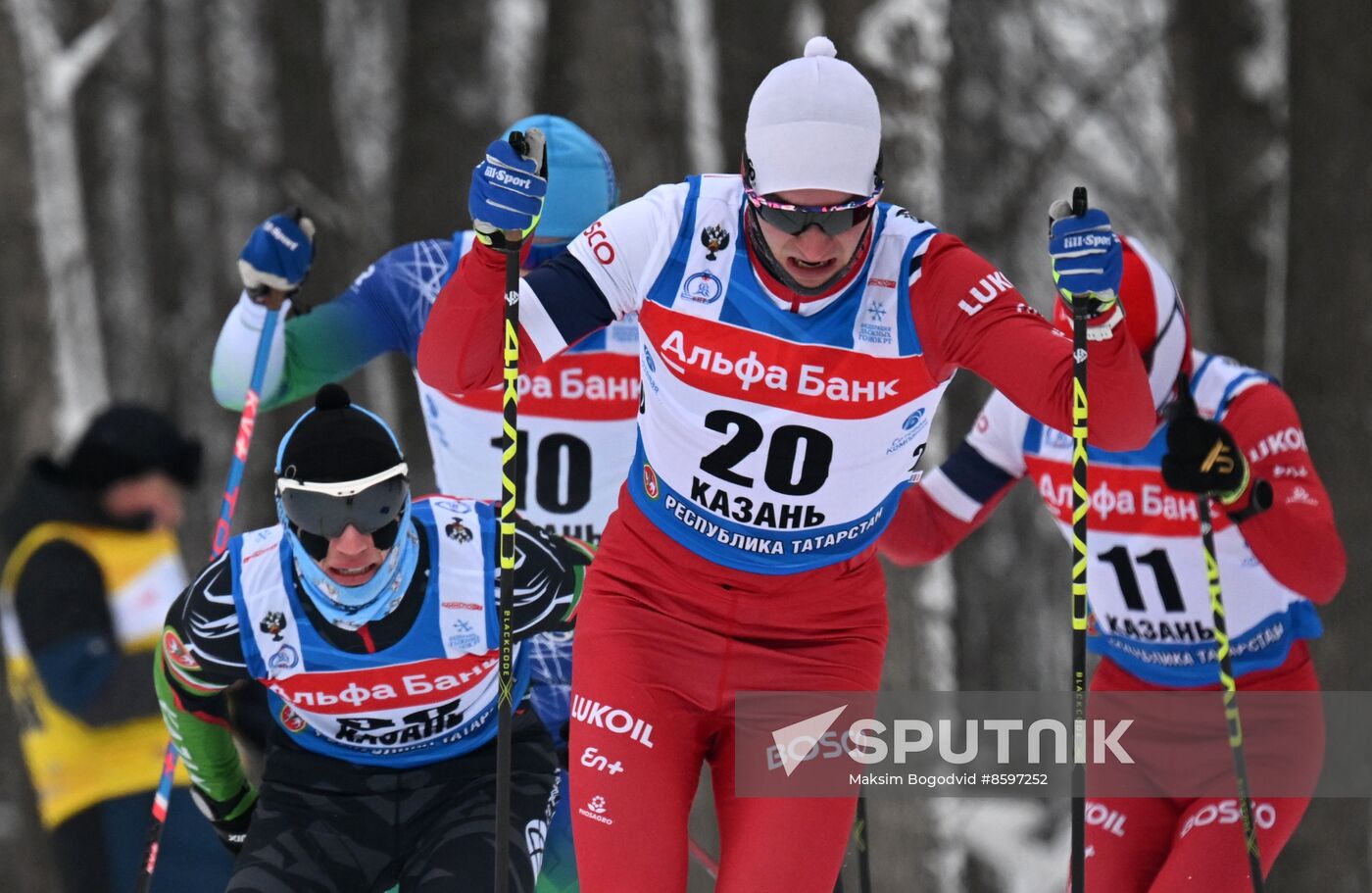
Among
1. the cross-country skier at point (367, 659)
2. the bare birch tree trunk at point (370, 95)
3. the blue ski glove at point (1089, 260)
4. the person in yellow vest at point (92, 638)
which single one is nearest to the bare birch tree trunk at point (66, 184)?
the bare birch tree trunk at point (370, 95)

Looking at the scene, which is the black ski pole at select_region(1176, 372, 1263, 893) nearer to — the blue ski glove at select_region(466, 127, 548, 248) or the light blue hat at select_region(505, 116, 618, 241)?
the light blue hat at select_region(505, 116, 618, 241)

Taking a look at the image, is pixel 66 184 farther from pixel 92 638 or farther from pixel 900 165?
pixel 92 638

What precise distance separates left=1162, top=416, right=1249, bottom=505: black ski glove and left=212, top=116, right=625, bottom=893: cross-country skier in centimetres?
152

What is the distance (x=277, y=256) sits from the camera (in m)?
5.62

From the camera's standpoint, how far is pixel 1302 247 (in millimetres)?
8672

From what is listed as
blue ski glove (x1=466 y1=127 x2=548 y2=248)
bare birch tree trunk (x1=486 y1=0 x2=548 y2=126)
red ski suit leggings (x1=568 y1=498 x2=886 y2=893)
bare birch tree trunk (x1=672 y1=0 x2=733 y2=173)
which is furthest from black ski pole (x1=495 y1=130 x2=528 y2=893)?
bare birch tree trunk (x1=486 y1=0 x2=548 y2=126)

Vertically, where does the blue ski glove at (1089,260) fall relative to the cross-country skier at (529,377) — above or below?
above

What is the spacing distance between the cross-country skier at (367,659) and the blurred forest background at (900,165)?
425 cm

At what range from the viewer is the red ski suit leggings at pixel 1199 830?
5.12m

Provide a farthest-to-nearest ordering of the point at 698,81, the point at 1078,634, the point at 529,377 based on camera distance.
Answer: the point at 698,81 < the point at 529,377 < the point at 1078,634

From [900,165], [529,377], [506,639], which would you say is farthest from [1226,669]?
[900,165]

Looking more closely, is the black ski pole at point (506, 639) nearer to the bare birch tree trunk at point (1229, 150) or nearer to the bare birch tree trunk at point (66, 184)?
the bare birch tree trunk at point (1229, 150)

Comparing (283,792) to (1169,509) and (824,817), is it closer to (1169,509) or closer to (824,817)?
A: (824,817)

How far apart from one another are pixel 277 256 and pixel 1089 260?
248cm
